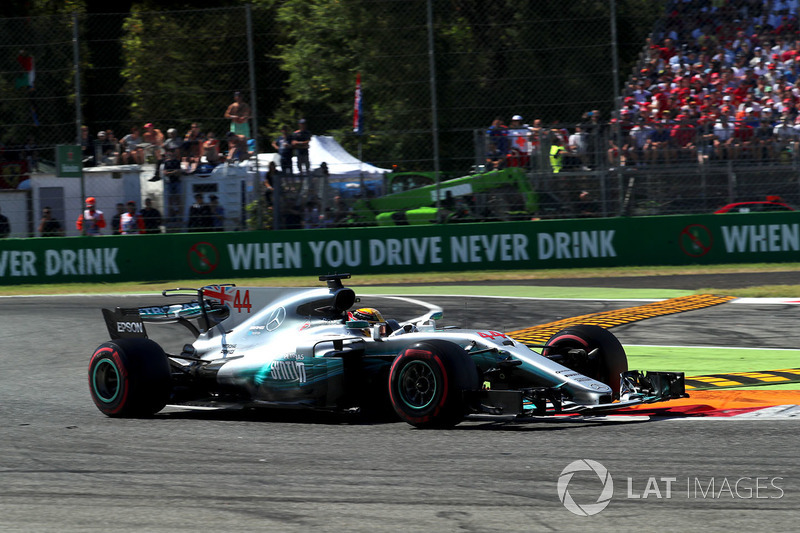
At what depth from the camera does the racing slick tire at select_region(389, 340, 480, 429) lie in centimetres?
647

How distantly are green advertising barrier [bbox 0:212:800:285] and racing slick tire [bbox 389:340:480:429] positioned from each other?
11630 mm

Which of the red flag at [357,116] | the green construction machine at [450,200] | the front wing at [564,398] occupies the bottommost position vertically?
the front wing at [564,398]

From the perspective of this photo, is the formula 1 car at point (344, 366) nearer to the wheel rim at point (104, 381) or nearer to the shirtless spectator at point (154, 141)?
the wheel rim at point (104, 381)

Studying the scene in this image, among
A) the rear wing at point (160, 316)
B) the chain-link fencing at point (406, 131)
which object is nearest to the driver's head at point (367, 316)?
the rear wing at point (160, 316)

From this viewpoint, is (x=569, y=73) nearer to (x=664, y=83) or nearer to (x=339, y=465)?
(x=664, y=83)

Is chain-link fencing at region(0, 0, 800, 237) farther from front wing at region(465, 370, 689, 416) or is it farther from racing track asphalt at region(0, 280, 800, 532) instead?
front wing at region(465, 370, 689, 416)

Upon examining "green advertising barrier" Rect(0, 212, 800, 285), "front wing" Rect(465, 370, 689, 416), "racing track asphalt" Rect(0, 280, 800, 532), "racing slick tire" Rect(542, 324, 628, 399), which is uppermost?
"green advertising barrier" Rect(0, 212, 800, 285)

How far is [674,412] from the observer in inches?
279

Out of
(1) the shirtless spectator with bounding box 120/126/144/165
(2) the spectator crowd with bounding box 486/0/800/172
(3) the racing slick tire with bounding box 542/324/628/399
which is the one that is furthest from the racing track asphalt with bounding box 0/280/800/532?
(2) the spectator crowd with bounding box 486/0/800/172

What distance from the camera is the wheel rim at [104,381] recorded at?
7848 millimetres

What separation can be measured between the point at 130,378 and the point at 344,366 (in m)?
1.72

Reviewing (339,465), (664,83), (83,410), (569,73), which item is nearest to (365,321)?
(339,465)

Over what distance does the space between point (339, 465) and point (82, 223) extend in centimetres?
1382

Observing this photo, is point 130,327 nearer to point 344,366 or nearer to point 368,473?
point 344,366
